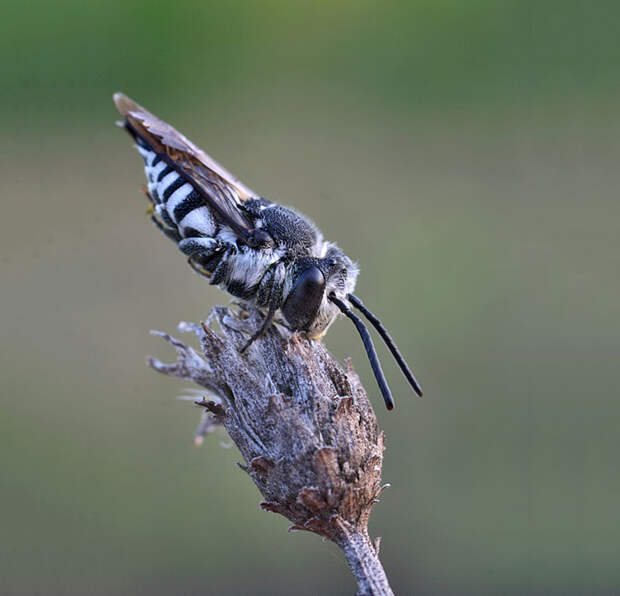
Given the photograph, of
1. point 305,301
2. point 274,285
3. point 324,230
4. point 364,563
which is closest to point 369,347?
point 305,301

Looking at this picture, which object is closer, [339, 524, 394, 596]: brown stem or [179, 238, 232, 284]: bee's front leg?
[339, 524, 394, 596]: brown stem

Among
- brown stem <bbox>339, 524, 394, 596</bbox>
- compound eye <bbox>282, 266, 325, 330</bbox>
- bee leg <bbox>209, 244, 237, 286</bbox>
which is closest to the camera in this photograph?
brown stem <bbox>339, 524, 394, 596</bbox>

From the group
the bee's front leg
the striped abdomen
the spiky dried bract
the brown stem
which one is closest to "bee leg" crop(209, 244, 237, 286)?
the bee's front leg

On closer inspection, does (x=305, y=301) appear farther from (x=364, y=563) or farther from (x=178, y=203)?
(x=364, y=563)

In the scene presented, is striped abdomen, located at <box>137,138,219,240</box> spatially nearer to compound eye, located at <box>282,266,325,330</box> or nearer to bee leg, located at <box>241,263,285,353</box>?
bee leg, located at <box>241,263,285,353</box>

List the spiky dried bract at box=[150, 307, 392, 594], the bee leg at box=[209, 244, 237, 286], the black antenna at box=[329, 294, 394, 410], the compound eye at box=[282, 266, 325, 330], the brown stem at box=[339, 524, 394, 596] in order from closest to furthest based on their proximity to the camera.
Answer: the brown stem at box=[339, 524, 394, 596]
the spiky dried bract at box=[150, 307, 392, 594]
the black antenna at box=[329, 294, 394, 410]
the compound eye at box=[282, 266, 325, 330]
the bee leg at box=[209, 244, 237, 286]

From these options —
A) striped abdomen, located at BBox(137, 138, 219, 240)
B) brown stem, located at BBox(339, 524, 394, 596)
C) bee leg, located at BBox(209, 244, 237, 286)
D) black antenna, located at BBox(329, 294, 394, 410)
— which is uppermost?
striped abdomen, located at BBox(137, 138, 219, 240)
